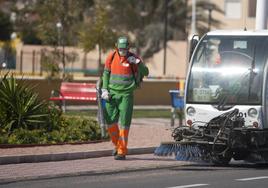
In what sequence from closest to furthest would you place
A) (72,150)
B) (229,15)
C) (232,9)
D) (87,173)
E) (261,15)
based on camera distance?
(87,173)
(72,150)
(261,15)
(232,9)
(229,15)

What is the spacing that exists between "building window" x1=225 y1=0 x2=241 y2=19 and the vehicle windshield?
40.9 metres

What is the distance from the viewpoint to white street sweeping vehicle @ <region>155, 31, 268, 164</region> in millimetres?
13695

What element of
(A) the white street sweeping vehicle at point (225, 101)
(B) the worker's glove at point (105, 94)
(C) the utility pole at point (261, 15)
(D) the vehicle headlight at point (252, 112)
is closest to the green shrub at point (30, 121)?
(B) the worker's glove at point (105, 94)

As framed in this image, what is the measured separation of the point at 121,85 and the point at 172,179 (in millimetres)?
2538

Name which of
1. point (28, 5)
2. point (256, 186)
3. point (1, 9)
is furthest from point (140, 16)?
point (256, 186)

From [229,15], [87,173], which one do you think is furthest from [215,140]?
[229,15]

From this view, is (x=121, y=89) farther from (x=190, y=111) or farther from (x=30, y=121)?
(x=30, y=121)

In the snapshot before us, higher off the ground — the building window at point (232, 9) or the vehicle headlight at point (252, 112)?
the building window at point (232, 9)

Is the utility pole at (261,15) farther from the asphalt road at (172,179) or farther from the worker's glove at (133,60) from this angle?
the asphalt road at (172,179)

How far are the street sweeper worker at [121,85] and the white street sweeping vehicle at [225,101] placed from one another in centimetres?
88

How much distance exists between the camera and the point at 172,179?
12500 mm

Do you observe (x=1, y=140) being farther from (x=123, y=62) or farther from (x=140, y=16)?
(x=140, y=16)

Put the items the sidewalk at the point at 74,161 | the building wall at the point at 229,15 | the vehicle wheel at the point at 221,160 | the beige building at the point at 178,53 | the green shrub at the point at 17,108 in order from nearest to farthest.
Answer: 1. the sidewalk at the point at 74,161
2. the vehicle wheel at the point at 221,160
3. the green shrub at the point at 17,108
4. the beige building at the point at 178,53
5. the building wall at the point at 229,15

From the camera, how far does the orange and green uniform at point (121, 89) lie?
14383 millimetres
